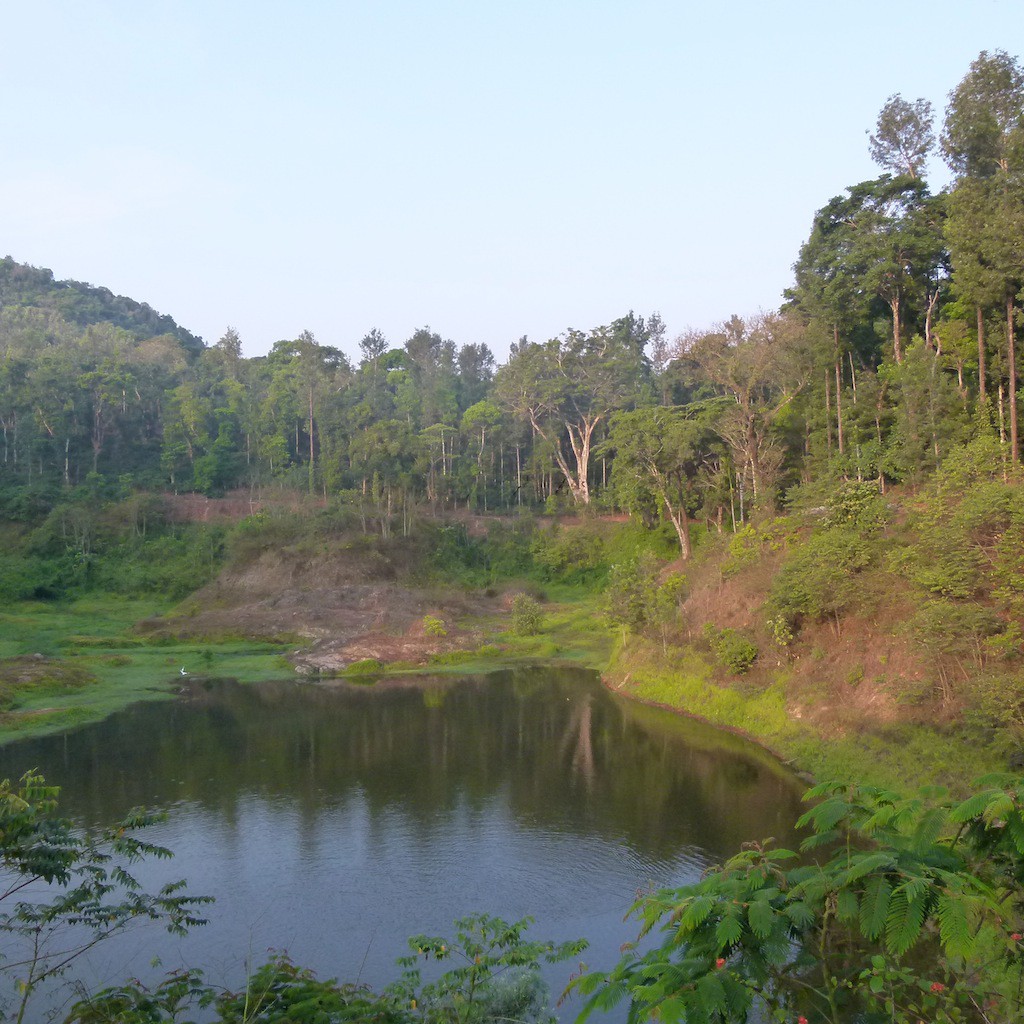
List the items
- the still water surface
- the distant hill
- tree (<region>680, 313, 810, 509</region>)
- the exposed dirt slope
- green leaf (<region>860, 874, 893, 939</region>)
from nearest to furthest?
1. green leaf (<region>860, 874, 893, 939</region>)
2. the still water surface
3. tree (<region>680, 313, 810, 509</region>)
4. the exposed dirt slope
5. the distant hill

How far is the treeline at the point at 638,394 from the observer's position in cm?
2961

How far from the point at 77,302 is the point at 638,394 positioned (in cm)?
8813

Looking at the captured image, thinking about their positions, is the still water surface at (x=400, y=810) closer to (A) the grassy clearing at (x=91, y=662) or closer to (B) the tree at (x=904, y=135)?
(A) the grassy clearing at (x=91, y=662)

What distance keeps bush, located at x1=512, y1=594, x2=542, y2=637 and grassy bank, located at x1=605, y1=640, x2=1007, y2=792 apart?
1002 cm

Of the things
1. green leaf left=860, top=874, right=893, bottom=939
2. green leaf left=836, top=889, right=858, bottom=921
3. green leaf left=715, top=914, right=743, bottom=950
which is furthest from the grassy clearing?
green leaf left=860, top=874, right=893, bottom=939

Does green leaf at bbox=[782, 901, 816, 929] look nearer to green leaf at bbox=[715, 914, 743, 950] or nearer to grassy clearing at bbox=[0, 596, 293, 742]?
green leaf at bbox=[715, 914, 743, 950]

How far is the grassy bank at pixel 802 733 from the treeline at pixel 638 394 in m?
8.73

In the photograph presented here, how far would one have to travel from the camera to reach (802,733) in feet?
84.1

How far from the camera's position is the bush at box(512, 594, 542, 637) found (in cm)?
4784

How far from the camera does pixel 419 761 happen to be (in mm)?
26906

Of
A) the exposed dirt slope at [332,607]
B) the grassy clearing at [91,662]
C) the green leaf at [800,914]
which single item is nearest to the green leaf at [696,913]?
the green leaf at [800,914]

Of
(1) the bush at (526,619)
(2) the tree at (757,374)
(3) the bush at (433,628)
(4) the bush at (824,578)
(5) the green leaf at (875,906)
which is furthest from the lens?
(1) the bush at (526,619)

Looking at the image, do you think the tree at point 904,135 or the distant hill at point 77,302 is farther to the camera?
the distant hill at point 77,302

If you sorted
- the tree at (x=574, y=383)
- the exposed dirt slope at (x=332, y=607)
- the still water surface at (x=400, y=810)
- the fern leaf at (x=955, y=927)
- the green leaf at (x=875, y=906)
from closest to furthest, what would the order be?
the fern leaf at (x=955, y=927)
the green leaf at (x=875, y=906)
the still water surface at (x=400, y=810)
the exposed dirt slope at (x=332, y=607)
the tree at (x=574, y=383)
